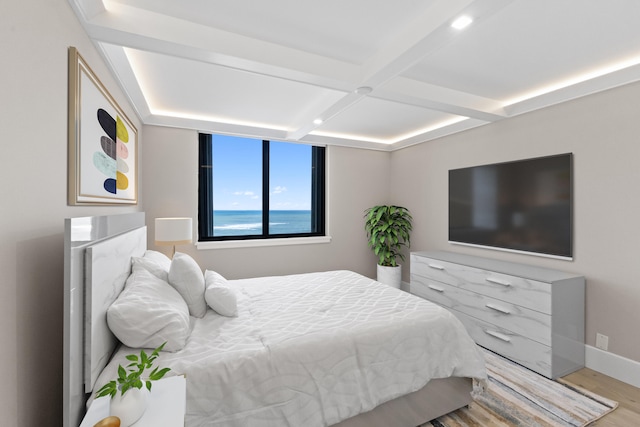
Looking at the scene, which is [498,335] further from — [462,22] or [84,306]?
[84,306]

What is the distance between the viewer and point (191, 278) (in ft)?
6.38

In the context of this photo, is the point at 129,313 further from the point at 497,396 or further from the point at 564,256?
the point at 564,256

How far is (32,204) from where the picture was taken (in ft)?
3.68

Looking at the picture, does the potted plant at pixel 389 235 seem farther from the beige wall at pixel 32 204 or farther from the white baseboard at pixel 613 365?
the beige wall at pixel 32 204

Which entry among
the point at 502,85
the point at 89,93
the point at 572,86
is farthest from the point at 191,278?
the point at 572,86

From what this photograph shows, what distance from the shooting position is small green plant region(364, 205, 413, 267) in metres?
4.39

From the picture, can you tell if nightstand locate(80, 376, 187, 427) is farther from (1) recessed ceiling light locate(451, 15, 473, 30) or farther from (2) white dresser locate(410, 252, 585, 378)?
(2) white dresser locate(410, 252, 585, 378)

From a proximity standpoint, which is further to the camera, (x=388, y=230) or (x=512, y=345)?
(x=388, y=230)

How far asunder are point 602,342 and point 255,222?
3893mm

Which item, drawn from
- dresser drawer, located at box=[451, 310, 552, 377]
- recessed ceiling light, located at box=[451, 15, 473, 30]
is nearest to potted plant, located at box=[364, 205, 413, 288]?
dresser drawer, located at box=[451, 310, 552, 377]

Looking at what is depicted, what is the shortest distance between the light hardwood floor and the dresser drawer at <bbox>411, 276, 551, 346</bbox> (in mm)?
398

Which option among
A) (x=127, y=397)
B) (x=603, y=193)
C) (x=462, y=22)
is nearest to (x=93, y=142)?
(x=127, y=397)

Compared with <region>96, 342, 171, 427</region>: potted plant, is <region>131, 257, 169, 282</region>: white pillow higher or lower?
higher

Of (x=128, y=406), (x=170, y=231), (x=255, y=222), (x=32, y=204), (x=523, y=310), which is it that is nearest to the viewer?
(x=128, y=406)
